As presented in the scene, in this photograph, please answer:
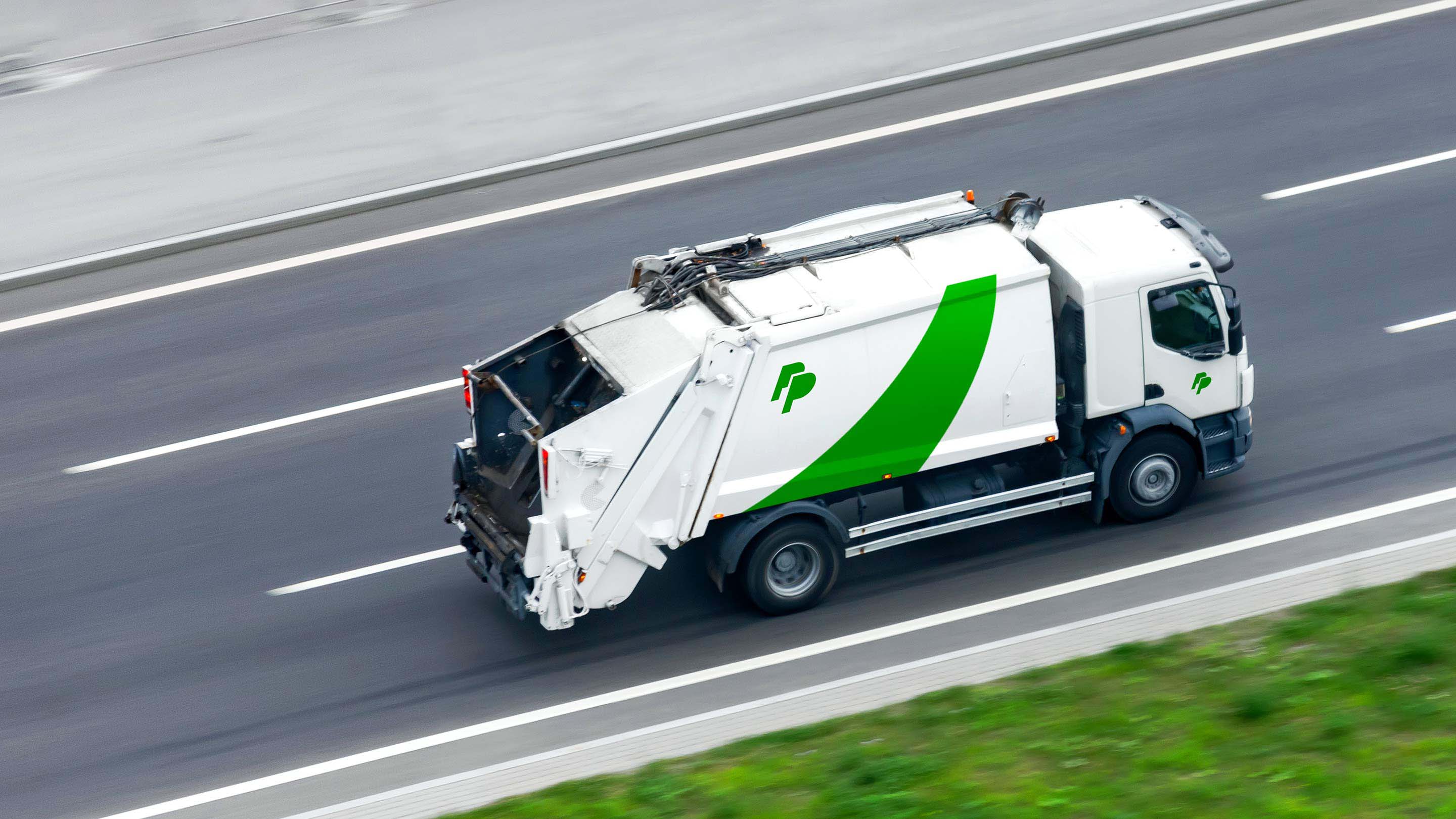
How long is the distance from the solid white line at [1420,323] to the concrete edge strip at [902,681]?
3501mm

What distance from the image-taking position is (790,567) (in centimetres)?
1132

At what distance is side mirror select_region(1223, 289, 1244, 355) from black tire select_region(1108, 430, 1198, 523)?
2.51 ft

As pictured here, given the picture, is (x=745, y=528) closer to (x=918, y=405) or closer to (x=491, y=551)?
(x=918, y=405)

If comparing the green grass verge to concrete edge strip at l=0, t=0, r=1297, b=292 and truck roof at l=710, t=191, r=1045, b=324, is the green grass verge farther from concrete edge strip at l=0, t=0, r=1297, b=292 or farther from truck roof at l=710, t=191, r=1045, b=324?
concrete edge strip at l=0, t=0, r=1297, b=292

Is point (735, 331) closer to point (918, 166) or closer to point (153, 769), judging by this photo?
point (153, 769)

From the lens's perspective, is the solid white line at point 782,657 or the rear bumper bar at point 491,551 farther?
the rear bumper bar at point 491,551

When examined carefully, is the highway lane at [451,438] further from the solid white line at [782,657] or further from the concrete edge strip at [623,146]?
the concrete edge strip at [623,146]

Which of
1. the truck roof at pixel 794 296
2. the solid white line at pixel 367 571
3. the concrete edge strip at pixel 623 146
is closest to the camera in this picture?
the truck roof at pixel 794 296

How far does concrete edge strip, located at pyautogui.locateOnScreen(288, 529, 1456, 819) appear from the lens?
962cm

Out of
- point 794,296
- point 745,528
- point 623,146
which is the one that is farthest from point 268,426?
point 794,296

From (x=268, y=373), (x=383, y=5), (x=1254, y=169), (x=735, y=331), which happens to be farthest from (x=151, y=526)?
(x=1254, y=169)

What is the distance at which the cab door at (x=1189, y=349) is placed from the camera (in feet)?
37.3

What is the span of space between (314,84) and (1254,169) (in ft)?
34.6

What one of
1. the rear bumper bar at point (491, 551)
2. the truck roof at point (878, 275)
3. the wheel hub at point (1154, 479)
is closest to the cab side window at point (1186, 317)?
the wheel hub at point (1154, 479)
